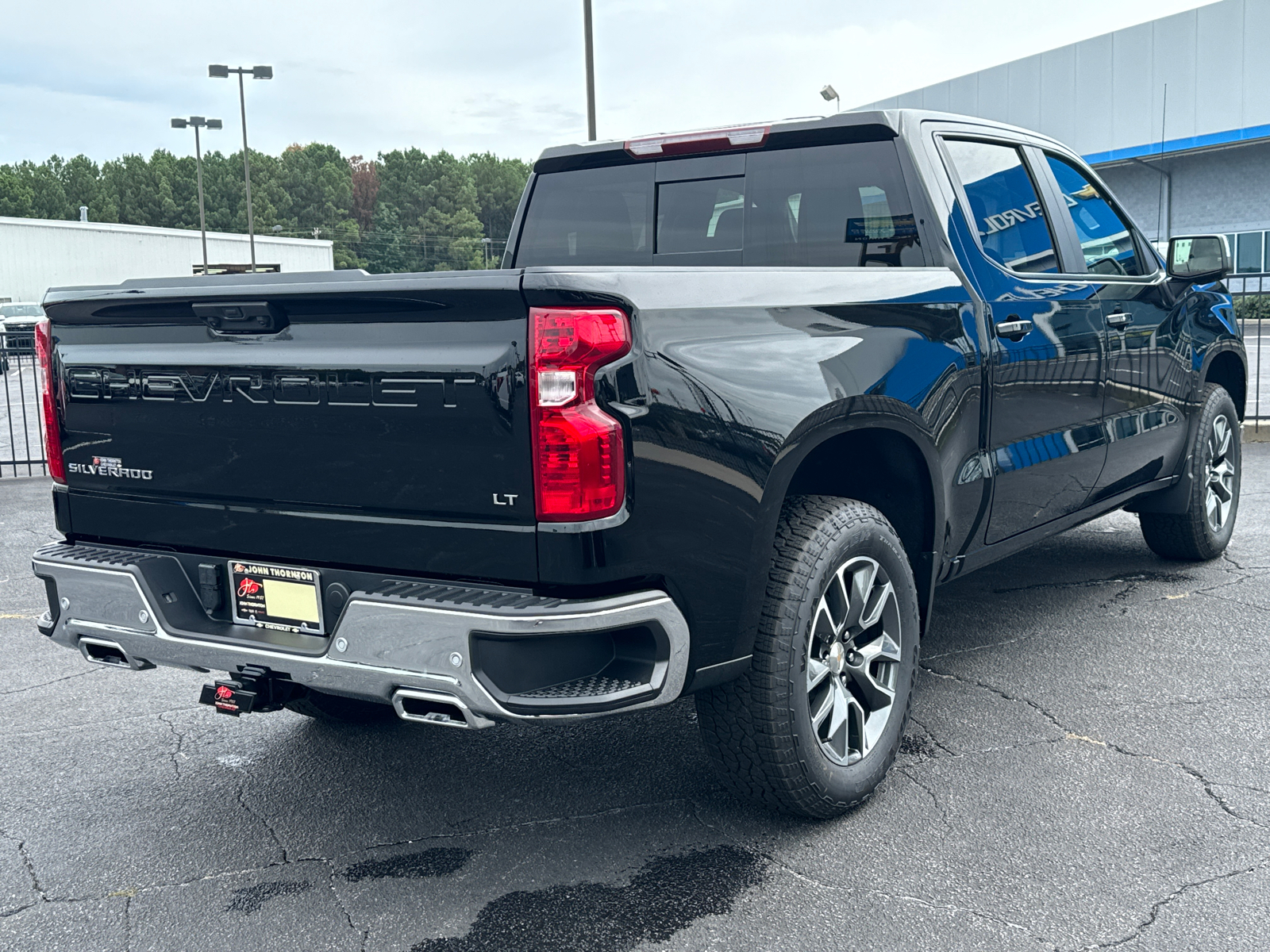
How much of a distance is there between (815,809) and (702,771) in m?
0.57

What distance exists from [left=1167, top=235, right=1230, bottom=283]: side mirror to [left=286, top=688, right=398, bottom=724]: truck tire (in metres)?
3.93

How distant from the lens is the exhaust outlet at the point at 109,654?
329cm

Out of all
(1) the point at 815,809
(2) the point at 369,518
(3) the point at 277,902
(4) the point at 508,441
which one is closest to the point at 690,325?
(4) the point at 508,441

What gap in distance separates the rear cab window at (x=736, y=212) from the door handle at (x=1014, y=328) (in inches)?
15.0

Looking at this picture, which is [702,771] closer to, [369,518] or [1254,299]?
[369,518]

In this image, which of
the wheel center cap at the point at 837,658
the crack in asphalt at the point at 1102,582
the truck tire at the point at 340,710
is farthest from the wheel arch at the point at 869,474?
the crack in asphalt at the point at 1102,582

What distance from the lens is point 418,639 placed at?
2.74 meters

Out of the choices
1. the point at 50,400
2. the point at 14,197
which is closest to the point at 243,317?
the point at 50,400

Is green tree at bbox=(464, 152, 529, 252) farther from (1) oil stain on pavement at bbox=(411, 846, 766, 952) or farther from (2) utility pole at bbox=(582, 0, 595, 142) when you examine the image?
(1) oil stain on pavement at bbox=(411, 846, 766, 952)

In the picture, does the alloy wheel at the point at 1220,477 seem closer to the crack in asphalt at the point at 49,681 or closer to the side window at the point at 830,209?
the side window at the point at 830,209

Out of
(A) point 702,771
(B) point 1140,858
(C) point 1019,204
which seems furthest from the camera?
(C) point 1019,204

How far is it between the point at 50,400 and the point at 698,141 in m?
2.37

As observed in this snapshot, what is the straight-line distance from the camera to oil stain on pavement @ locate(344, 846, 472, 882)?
125 inches

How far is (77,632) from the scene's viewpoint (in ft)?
11.0
